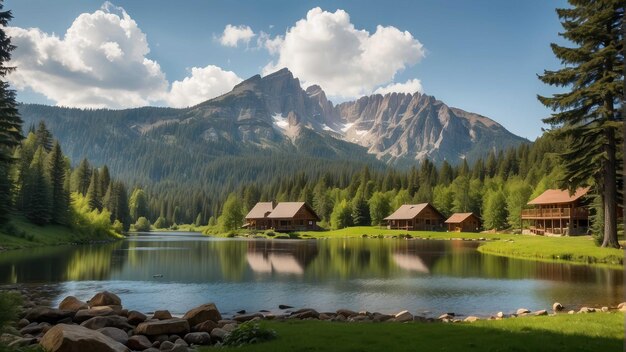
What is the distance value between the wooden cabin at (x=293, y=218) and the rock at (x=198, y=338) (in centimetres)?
11754

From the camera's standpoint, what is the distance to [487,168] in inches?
6526

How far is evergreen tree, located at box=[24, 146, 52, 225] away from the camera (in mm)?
76375

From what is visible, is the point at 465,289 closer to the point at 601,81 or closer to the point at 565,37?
the point at 601,81

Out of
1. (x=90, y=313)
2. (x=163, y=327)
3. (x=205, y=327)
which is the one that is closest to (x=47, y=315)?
(x=90, y=313)

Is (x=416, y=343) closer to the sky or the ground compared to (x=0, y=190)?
closer to the ground

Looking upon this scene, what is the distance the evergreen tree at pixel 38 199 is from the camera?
76375 mm

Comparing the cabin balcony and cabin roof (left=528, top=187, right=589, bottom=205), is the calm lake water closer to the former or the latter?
the cabin balcony

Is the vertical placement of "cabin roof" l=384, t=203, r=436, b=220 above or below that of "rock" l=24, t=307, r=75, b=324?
above

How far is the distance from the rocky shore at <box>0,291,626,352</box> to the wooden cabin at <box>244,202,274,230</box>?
11745 cm

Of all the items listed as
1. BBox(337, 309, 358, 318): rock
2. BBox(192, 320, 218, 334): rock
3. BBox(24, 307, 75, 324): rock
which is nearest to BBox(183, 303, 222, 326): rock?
BBox(192, 320, 218, 334): rock

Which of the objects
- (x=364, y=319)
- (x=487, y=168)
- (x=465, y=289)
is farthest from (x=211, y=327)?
(x=487, y=168)

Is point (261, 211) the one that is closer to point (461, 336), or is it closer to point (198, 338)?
point (198, 338)

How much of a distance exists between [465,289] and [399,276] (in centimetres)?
768

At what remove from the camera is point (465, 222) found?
119375 mm
